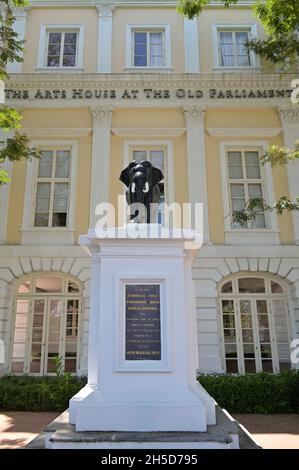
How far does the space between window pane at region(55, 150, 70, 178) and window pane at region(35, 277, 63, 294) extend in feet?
11.1

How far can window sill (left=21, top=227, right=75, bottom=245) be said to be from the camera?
11.9 metres

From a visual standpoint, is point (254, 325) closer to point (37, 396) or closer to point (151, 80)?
point (37, 396)

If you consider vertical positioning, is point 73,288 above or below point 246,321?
above

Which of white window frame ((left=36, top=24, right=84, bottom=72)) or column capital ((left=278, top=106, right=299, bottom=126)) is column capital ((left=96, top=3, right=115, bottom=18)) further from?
column capital ((left=278, top=106, right=299, bottom=126))

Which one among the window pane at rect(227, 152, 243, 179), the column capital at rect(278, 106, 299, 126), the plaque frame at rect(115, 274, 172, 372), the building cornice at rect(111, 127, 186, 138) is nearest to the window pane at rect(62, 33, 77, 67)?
the building cornice at rect(111, 127, 186, 138)

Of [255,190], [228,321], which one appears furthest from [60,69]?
[228,321]

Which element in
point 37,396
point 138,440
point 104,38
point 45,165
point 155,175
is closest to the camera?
point 138,440

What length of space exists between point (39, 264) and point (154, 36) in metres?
9.36

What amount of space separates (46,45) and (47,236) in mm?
7261

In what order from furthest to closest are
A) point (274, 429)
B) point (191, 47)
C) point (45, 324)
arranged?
1. point (191, 47)
2. point (45, 324)
3. point (274, 429)

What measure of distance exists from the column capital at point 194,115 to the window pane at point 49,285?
257 inches

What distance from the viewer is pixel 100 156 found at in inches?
497

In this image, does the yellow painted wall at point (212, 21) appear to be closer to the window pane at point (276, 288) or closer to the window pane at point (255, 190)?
the window pane at point (255, 190)
